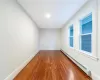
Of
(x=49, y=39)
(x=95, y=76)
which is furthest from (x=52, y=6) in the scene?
(x=49, y=39)

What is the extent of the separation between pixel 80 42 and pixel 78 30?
0.52m

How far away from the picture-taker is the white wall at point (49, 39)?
10.0 meters

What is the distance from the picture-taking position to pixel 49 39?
33.0 ft

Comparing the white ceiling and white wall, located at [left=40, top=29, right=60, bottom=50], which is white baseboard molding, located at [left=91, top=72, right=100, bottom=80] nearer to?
the white ceiling

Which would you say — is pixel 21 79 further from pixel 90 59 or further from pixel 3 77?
pixel 90 59

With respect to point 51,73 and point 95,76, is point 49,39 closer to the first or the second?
point 51,73

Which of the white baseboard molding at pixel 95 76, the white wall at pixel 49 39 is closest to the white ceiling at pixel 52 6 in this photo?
the white baseboard molding at pixel 95 76

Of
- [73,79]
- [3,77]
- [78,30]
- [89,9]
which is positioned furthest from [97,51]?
[3,77]

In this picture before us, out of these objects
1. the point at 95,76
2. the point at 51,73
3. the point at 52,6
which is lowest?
the point at 51,73

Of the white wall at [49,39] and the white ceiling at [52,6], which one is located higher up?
the white ceiling at [52,6]

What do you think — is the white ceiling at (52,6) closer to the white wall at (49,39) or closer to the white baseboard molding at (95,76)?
the white baseboard molding at (95,76)

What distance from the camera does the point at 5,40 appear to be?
2.33m

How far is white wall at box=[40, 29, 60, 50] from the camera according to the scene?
10000mm

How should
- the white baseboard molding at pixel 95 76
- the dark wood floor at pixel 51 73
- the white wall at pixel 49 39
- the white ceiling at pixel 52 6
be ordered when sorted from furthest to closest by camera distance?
the white wall at pixel 49 39, the white ceiling at pixel 52 6, the dark wood floor at pixel 51 73, the white baseboard molding at pixel 95 76
